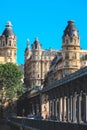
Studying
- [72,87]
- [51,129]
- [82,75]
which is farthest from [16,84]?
[51,129]

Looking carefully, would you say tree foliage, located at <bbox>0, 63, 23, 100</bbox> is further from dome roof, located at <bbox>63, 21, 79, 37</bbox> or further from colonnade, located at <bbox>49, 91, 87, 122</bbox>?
colonnade, located at <bbox>49, 91, 87, 122</bbox>

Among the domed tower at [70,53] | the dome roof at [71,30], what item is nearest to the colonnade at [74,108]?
the domed tower at [70,53]

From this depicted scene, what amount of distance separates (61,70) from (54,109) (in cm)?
5728

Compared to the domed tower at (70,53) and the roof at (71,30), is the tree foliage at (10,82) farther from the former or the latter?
the roof at (71,30)

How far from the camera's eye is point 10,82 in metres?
171

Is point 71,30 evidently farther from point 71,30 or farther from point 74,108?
point 74,108

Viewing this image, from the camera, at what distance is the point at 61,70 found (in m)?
195

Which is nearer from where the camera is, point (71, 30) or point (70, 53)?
point (70, 53)

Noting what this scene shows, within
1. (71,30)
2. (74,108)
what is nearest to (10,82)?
(71,30)

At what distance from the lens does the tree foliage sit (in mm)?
170125

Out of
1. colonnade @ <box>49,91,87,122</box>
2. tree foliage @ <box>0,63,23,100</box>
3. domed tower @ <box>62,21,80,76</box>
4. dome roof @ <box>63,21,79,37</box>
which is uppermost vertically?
dome roof @ <box>63,21,79,37</box>

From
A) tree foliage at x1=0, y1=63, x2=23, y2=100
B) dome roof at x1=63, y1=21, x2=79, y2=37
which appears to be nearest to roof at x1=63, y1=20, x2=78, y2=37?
dome roof at x1=63, y1=21, x2=79, y2=37

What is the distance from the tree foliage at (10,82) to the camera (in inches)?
6698

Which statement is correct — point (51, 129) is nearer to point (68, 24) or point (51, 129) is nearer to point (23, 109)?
point (23, 109)
